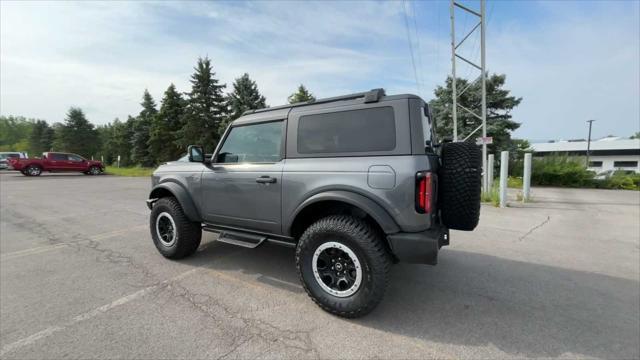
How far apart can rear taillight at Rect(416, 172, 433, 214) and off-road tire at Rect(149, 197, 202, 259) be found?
9.92 ft

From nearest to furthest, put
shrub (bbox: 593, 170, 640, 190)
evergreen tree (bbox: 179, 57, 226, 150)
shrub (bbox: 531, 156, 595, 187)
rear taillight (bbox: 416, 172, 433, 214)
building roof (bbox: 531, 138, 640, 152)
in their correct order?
rear taillight (bbox: 416, 172, 433, 214), shrub (bbox: 593, 170, 640, 190), shrub (bbox: 531, 156, 595, 187), evergreen tree (bbox: 179, 57, 226, 150), building roof (bbox: 531, 138, 640, 152)

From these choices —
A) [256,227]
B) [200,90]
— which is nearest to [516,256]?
[256,227]

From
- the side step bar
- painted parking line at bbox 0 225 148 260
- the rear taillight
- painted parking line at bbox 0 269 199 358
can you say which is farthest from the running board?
painted parking line at bbox 0 225 148 260

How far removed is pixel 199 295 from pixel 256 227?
91 centimetres

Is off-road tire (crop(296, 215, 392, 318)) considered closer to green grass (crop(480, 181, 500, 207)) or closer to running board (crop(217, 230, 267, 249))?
running board (crop(217, 230, 267, 249))

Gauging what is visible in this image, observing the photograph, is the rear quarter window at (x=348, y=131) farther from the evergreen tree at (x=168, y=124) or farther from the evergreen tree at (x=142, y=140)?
the evergreen tree at (x=142, y=140)

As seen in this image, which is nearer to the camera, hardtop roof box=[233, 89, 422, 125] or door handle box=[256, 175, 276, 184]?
hardtop roof box=[233, 89, 422, 125]

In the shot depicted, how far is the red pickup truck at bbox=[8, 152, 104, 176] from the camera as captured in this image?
19312 millimetres

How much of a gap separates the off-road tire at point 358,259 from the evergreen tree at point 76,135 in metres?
51.9

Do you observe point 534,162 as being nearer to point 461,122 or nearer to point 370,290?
point 461,122

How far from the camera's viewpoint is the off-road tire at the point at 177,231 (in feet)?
12.6

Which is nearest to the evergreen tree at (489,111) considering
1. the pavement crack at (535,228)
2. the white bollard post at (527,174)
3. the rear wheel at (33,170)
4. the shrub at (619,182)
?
the shrub at (619,182)

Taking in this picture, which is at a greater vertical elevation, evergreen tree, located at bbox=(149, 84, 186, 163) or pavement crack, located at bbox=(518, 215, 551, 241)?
evergreen tree, located at bbox=(149, 84, 186, 163)

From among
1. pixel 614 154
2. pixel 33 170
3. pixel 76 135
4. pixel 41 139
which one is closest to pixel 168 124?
pixel 33 170
